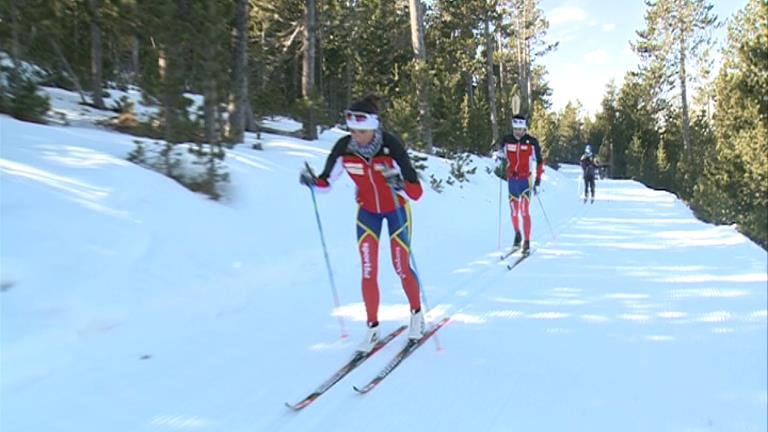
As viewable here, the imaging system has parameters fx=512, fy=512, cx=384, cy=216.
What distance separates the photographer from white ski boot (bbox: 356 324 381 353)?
4.05 metres

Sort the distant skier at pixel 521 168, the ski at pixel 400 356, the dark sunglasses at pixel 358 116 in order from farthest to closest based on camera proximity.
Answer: the distant skier at pixel 521 168 → the dark sunglasses at pixel 358 116 → the ski at pixel 400 356

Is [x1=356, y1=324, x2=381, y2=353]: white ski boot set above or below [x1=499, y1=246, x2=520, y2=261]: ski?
below

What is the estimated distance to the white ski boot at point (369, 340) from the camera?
4047 millimetres

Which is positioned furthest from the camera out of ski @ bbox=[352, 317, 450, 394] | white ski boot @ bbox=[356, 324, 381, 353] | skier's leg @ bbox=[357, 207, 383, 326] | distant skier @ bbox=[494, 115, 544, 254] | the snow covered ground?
distant skier @ bbox=[494, 115, 544, 254]

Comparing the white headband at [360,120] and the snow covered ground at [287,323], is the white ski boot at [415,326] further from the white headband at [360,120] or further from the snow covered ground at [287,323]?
the white headband at [360,120]

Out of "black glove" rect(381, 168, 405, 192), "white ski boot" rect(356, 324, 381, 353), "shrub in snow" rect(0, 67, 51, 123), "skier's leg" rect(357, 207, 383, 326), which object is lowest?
"white ski boot" rect(356, 324, 381, 353)

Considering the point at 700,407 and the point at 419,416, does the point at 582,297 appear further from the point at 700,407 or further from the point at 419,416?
the point at 419,416

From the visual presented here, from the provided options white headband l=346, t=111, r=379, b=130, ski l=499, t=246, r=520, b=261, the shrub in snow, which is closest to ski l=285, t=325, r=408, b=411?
white headband l=346, t=111, r=379, b=130

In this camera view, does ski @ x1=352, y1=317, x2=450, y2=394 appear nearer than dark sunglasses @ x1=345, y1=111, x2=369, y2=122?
Yes

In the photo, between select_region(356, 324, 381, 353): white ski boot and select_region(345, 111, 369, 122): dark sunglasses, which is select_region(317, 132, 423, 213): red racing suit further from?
select_region(356, 324, 381, 353): white ski boot

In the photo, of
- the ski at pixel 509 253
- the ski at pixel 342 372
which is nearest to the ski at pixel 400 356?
the ski at pixel 342 372

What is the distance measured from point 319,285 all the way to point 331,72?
98.8 feet

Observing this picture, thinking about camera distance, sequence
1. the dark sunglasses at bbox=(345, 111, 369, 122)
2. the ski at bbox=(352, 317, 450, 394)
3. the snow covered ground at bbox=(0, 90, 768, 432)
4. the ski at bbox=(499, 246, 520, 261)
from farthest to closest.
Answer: the ski at bbox=(499, 246, 520, 261), the dark sunglasses at bbox=(345, 111, 369, 122), the ski at bbox=(352, 317, 450, 394), the snow covered ground at bbox=(0, 90, 768, 432)

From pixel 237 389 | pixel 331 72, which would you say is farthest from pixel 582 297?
pixel 331 72
